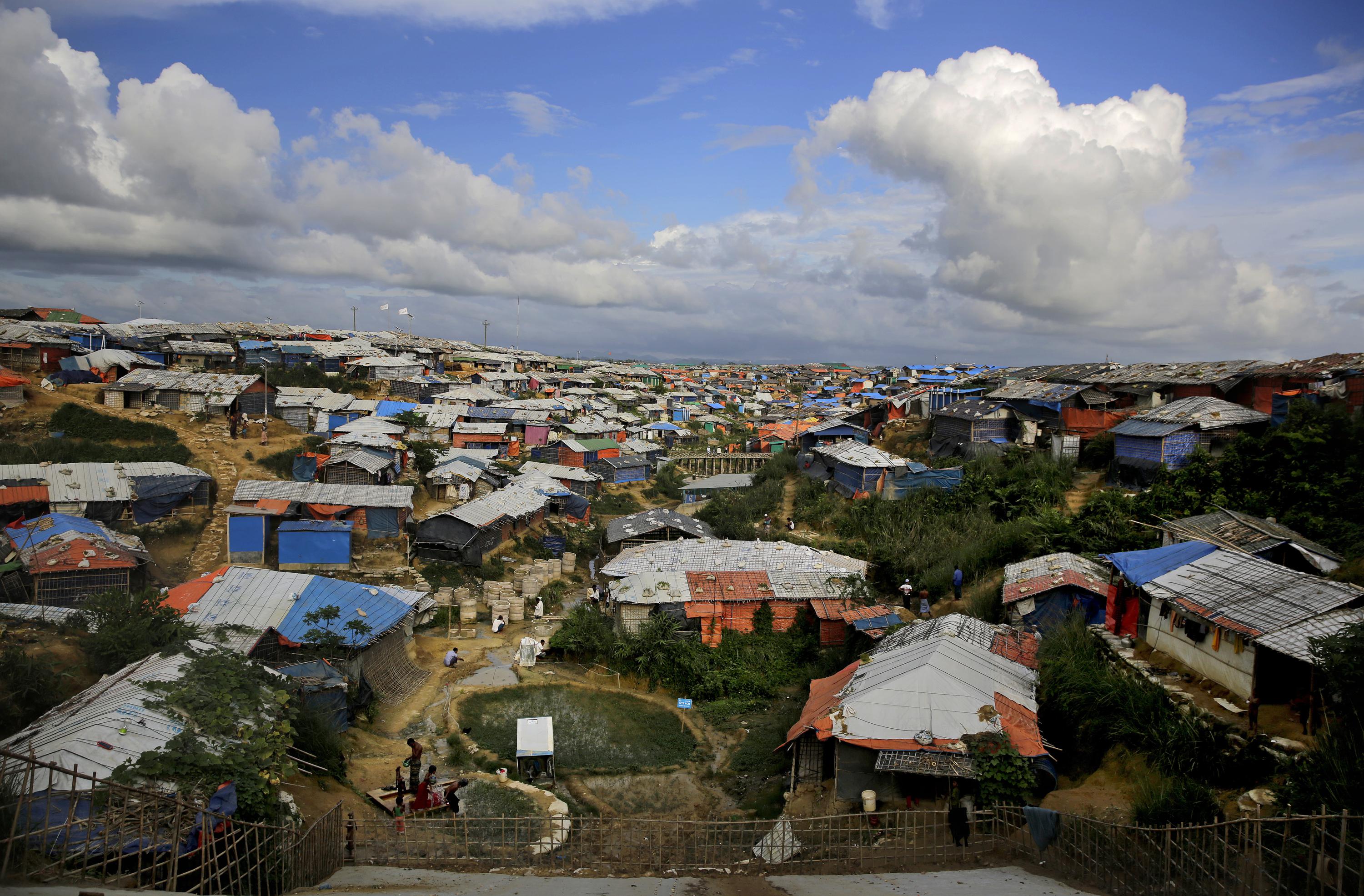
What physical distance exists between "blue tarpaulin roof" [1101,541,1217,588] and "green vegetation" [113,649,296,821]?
47.4 ft

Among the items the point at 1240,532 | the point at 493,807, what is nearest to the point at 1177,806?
the point at 1240,532

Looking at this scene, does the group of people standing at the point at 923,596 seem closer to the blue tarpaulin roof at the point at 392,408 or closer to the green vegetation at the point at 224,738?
the green vegetation at the point at 224,738

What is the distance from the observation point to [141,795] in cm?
575

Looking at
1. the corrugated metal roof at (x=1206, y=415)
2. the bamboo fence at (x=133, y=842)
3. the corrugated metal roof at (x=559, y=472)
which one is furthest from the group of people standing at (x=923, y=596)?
the corrugated metal roof at (x=559, y=472)

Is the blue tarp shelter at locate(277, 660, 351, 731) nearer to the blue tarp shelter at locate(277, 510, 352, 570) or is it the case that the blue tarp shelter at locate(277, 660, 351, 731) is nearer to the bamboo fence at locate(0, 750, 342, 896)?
the bamboo fence at locate(0, 750, 342, 896)

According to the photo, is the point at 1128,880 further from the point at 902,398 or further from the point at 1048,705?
the point at 902,398

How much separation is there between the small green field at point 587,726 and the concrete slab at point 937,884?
23.9 ft

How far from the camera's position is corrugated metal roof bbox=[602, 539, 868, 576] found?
2208 cm

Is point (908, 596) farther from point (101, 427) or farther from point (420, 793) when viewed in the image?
point (101, 427)

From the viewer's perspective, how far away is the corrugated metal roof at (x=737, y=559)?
72.4ft

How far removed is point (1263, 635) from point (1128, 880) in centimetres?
478

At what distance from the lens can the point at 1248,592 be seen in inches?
439

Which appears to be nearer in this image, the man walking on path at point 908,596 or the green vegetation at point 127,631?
the green vegetation at point 127,631

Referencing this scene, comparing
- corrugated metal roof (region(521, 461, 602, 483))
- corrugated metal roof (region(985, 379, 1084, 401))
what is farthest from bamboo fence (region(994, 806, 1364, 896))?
corrugated metal roof (region(521, 461, 602, 483))
